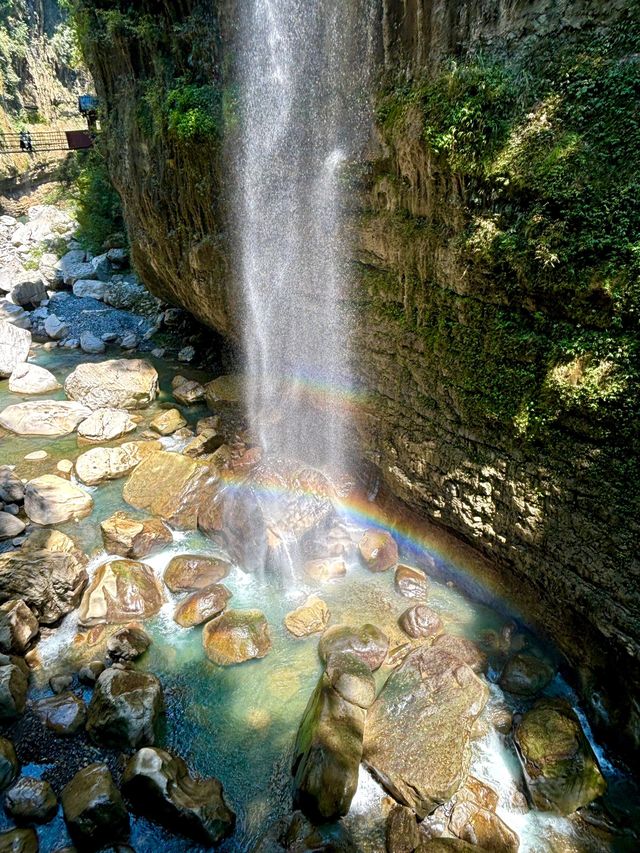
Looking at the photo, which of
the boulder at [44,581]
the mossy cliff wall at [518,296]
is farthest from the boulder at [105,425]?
the mossy cliff wall at [518,296]

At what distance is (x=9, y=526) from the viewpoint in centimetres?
860

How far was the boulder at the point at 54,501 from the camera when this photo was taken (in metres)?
9.04

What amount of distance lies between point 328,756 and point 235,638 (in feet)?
7.34

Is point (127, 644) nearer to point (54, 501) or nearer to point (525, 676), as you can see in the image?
point (54, 501)

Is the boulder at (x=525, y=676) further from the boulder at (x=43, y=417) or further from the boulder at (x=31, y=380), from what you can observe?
the boulder at (x=31, y=380)

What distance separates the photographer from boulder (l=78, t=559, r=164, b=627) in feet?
23.6

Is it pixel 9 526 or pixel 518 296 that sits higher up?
pixel 518 296

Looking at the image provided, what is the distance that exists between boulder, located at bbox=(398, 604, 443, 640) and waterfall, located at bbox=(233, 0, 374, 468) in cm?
334

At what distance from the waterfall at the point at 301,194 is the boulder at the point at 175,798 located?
5702 millimetres

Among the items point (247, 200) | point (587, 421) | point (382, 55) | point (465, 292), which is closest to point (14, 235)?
point (247, 200)

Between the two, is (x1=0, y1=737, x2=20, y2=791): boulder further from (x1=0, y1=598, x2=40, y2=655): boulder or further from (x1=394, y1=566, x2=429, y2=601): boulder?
(x1=394, y1=566, x2=429, y2=601): boulder

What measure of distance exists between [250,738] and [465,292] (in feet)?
20.8

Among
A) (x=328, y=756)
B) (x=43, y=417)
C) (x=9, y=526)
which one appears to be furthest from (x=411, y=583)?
(x=43, y=417)

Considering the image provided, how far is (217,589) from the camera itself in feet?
25.0
